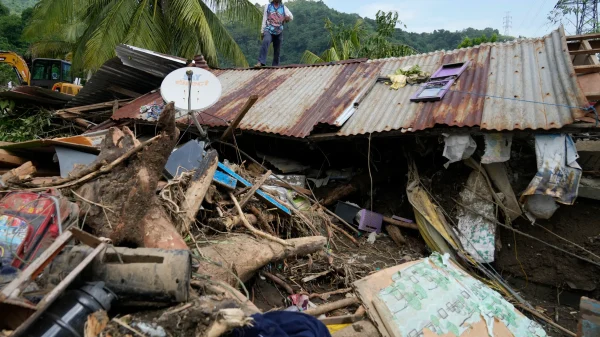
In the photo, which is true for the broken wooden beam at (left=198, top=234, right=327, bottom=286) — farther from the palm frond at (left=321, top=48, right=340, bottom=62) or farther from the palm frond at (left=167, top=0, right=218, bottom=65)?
the palm frond at (left=321, top=48, right=340, bottom=62)

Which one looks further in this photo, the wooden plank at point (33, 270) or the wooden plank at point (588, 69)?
the wooden plank at point (588, 69)

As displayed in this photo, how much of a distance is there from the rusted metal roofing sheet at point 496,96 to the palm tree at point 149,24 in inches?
278

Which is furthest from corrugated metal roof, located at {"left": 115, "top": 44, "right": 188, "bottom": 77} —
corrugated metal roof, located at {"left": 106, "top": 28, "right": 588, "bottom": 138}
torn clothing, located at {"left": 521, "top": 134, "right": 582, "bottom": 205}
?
torn clothing, located at {"left": 521, "top": 134, "right": 582, "bottom": 205}

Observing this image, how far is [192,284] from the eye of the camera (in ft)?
8.50

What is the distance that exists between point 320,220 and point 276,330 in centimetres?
346

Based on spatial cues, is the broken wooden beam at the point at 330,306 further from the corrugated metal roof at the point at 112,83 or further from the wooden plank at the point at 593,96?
the corrugated metal roof at the point at 112,83

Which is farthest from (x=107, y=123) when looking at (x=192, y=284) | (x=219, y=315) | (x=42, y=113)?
(x=219, y=315)

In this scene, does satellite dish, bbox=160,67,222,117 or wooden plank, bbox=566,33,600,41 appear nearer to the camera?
satellite dish, bbox=160,67,222,117

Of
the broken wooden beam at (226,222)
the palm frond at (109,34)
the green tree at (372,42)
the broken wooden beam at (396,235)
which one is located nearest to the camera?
the broken wooden beam at (226,222)

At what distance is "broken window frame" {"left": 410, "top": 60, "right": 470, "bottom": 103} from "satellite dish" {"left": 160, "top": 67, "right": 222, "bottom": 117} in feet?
10.7

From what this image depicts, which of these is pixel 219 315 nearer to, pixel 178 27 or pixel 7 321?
pixel 7 321

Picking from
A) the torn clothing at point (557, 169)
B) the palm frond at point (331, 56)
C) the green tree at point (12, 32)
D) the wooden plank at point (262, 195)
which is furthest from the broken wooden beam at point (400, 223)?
the green tree at point (12, 32)

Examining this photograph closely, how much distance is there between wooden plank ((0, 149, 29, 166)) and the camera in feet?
14.3

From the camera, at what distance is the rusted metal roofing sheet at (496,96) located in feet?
16.1
